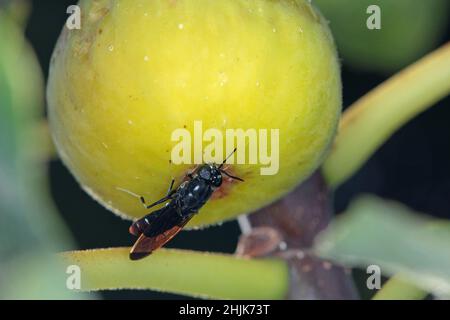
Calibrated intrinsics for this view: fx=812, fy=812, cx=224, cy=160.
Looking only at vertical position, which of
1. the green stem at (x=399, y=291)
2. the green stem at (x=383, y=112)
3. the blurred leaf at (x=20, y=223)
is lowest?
the green stem at (x=399, y=291)

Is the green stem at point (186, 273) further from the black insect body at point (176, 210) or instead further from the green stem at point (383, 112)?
the green stem at point (383, 112)

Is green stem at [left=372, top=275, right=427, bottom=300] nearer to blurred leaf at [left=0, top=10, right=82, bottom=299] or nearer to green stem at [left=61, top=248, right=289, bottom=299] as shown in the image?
green stem at [left=61, top=248, right=289, bottom=299]

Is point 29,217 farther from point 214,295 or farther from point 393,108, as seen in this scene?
point 393,108

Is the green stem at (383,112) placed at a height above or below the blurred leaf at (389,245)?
above

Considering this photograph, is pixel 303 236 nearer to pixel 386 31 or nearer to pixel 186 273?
pixel 186 273

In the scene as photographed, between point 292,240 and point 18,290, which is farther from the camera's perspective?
point 292,240

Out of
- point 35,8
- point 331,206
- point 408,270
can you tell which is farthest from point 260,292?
point 35,8

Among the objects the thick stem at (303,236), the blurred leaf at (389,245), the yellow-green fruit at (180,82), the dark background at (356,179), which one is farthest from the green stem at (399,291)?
the dark background at (356,179)
